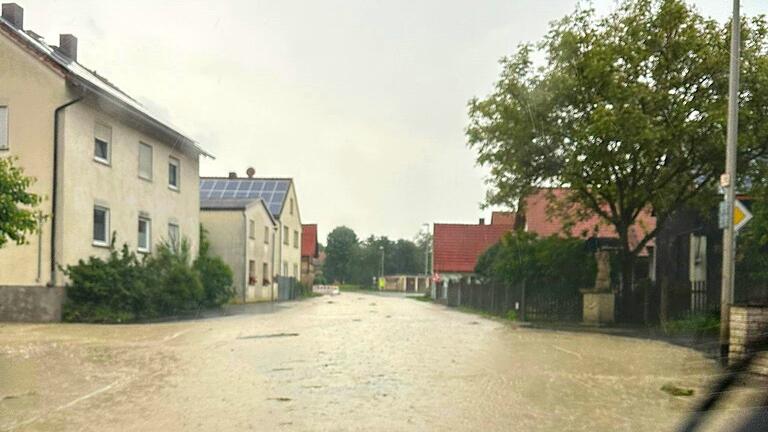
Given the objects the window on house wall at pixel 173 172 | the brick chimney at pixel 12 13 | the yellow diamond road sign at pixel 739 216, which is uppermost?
the brick chimney at pixel 12 13

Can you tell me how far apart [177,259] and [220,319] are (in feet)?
12.2

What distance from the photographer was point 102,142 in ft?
76.6

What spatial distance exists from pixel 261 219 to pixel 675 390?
36956mm

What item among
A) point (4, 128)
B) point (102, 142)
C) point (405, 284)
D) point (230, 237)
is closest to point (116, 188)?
point (102, 142)

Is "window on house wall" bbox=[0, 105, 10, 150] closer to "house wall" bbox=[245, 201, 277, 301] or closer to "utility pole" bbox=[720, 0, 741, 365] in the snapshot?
"utility pole" bbox=[720, 0, 741, 365]

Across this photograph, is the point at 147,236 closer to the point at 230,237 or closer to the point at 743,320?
the point at 230,237

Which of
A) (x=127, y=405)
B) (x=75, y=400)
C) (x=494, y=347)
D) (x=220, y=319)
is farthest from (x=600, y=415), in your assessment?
(x=220, y=319)

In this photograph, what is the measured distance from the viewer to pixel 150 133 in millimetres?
26844

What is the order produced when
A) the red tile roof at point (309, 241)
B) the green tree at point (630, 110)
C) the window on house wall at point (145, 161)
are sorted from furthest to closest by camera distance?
1. the red tile roof at point (309, 241)
2. the window on house wall at point (145, 161)
3. the green tree at point (630, 110)

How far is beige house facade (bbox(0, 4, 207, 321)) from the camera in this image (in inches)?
790

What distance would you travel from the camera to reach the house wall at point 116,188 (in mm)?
20938

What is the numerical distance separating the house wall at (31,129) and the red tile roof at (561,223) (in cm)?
1327

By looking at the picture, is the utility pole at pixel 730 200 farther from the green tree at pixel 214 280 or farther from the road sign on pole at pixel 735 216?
the green tree at pixel 214 280

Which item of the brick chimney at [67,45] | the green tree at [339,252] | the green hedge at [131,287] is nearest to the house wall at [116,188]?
the green hedge at [131,287]
